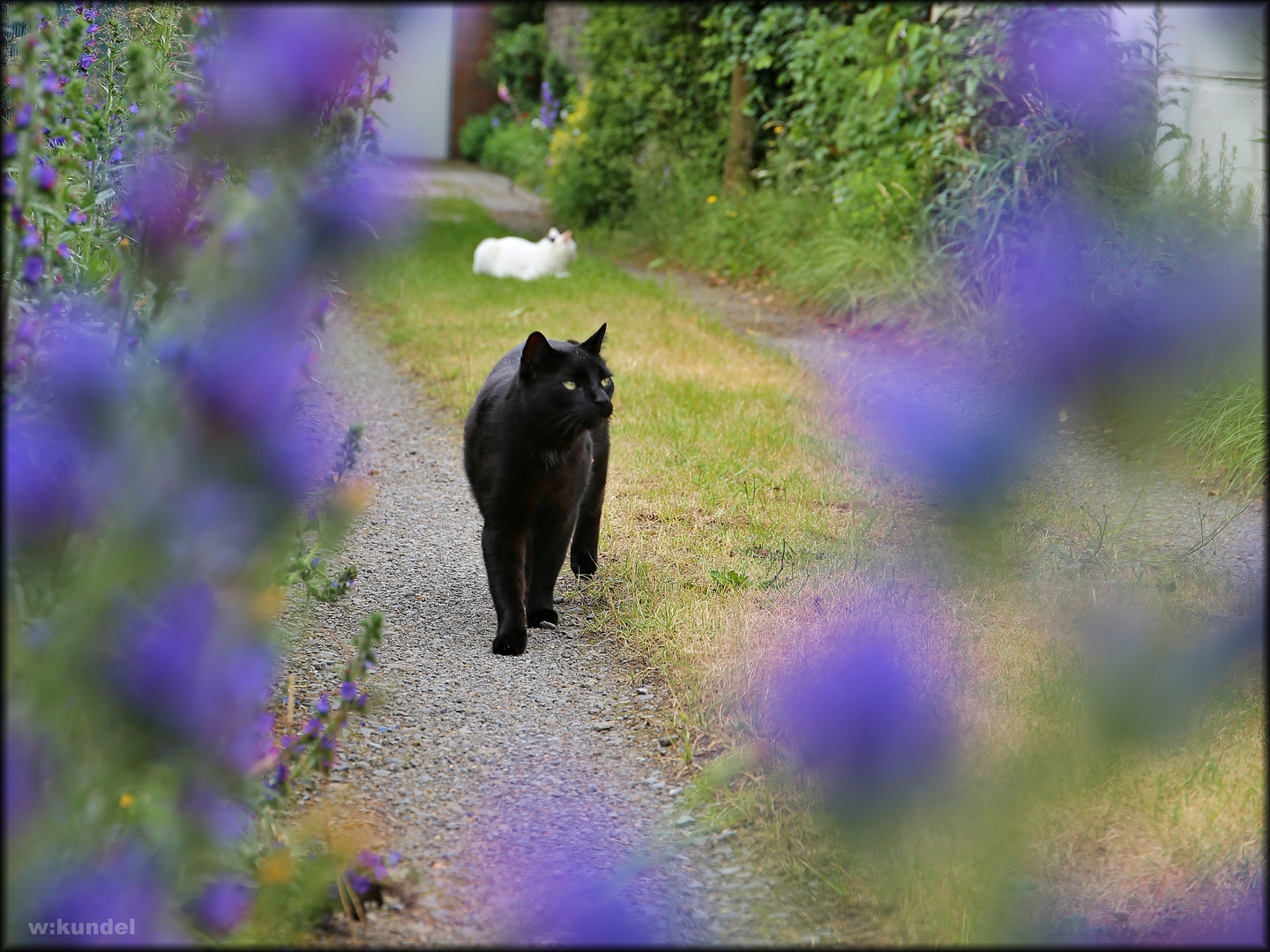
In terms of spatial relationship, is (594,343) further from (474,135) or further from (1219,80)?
(474,135)

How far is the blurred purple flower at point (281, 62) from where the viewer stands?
114 cm

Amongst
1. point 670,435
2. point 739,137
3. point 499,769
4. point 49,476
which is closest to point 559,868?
point 499,769

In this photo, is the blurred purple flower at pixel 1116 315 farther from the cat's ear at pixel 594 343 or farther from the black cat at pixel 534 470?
the cat's ear at pixel 594 343

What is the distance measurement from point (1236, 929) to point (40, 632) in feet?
4.91

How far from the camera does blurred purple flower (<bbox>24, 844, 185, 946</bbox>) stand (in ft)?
3.60

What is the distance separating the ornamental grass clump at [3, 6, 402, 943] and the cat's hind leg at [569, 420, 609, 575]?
5.94ft

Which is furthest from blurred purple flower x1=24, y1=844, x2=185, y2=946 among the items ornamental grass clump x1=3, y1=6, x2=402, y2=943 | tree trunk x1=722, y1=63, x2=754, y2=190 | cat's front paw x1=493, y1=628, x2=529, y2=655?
tree trunk x1=722, y1=63, x2=754, y2=190

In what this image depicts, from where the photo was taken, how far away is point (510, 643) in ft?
9.43

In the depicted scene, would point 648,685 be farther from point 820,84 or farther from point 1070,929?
point 820,84

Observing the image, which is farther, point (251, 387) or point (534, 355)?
point (534, 355)

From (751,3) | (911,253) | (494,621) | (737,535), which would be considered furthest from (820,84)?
(494,621)

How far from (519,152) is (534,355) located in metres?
12.2

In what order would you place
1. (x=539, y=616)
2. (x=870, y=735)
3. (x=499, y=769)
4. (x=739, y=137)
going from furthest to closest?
(x=739, y=137)
(x=539, y=616)
(x=499, y=769)
(x=870, y=735)

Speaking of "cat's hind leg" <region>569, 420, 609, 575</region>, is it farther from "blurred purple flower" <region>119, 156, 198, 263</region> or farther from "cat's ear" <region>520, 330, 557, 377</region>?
"blurred purple flower" <region>119, 156, 198, 263</region>
